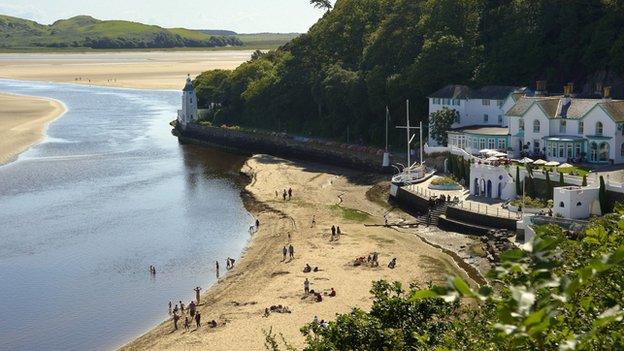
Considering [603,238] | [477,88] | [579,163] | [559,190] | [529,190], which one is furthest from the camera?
[477,88]

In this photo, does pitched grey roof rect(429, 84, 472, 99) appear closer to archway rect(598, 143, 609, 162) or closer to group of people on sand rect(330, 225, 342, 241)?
archway rect(598, 143, 609, 162)

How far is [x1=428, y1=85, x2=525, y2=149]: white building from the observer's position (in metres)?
61.2

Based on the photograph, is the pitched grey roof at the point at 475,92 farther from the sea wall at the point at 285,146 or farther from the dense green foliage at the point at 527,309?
the dense green foliage at the point at 527,309

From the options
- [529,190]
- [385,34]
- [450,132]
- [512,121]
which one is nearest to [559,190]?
[529,190]

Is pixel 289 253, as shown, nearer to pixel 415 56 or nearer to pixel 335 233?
pixel 335 233

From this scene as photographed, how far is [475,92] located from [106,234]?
101 ft

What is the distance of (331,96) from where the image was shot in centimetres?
7706

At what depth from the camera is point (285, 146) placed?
255ft

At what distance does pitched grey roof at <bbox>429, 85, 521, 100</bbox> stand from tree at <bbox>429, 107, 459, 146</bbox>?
5.28 feet

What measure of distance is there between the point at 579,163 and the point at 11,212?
1417 inches

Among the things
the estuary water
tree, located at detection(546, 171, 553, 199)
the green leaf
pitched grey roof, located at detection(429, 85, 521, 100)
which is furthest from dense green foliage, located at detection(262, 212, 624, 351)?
pitched grey roof, located at detection(429, 85, 521, 100)

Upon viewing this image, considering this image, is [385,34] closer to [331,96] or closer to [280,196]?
[331,96]

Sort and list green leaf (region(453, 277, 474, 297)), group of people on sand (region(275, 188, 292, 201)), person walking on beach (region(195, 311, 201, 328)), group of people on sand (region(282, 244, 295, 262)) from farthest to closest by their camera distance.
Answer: group of people on sand (region(275, 188, 292, 201)) < group of people on sand (region(282, 244, 295, 262)) < person walking on beach (region(195, 311, 201, 328)) < green leaf (region(453, 277, 474, 297))

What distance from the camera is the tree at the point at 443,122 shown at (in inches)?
2437
